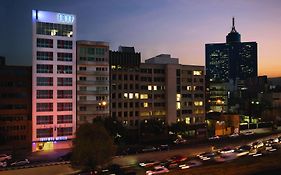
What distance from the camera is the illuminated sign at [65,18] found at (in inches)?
3233

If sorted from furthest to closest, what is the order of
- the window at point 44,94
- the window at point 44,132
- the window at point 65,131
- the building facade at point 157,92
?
the building facade at point 157,92 < the window at point 65,131 < the window at point 44,94 < the window at point 44,132

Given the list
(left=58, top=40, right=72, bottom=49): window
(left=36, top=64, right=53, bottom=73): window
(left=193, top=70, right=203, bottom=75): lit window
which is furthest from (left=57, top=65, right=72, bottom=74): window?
(left=193, top=70, right=203, bottom=75): lit window

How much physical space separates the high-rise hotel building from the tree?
88.9 ft

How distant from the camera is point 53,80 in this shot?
267 ft

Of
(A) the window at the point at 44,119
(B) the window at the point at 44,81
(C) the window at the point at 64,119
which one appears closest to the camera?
(A) the window at the point at 44,119

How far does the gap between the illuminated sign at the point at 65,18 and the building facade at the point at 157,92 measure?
16482 mm

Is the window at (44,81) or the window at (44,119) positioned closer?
the window at (44,119)

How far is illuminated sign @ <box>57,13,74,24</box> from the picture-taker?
82.1 meters

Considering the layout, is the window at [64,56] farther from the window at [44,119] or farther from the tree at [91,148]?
the tree at [91,148]

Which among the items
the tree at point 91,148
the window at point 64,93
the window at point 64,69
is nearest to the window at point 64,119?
the window at point 64,93

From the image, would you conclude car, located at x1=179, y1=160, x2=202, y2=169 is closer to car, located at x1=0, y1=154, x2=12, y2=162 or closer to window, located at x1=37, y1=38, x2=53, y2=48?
car, located at x1=0, y1=154, x2=12, y2=162

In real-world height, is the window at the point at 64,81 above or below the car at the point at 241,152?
above

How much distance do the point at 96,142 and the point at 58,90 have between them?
105 feet

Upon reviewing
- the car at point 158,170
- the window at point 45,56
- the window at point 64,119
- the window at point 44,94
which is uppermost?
the window at point 45,56
